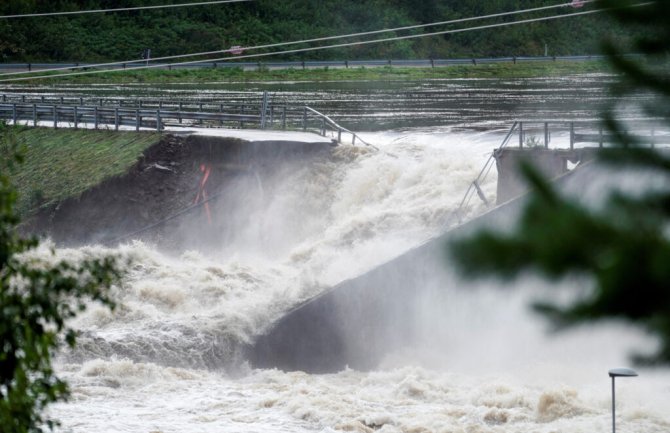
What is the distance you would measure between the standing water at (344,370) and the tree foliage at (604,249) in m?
7.98

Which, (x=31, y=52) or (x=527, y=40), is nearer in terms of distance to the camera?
(x=31, y=52)

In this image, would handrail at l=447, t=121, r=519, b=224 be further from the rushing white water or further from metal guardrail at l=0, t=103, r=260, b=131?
metal guardrail at l=0, t=103, r=260, b=131

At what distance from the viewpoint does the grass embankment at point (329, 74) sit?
63344 millimetres

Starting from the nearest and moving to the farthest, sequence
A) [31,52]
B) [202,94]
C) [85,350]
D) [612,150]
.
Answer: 1. [612,150]
2. [85,350]
3. [202,94]
4. [31,52]

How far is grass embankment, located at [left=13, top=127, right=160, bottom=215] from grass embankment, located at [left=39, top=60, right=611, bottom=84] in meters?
24.9

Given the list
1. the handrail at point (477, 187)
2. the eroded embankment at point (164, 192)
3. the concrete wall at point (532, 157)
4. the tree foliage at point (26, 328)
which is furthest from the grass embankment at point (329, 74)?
the tree foliage at point (26, 328)

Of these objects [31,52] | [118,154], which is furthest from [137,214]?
[31,52]

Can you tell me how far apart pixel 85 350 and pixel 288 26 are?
183 ft

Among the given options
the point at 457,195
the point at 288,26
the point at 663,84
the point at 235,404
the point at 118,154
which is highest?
the point at 288,26

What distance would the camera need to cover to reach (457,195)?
26.1 meters

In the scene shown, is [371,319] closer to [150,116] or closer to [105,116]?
[150,116]

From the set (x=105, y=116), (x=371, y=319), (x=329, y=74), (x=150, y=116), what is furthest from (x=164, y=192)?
(x=329, y=74)

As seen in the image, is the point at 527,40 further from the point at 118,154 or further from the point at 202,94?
the point at 118,154

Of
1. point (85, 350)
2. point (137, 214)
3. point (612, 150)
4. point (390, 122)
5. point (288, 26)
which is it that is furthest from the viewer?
point (288, 26)
